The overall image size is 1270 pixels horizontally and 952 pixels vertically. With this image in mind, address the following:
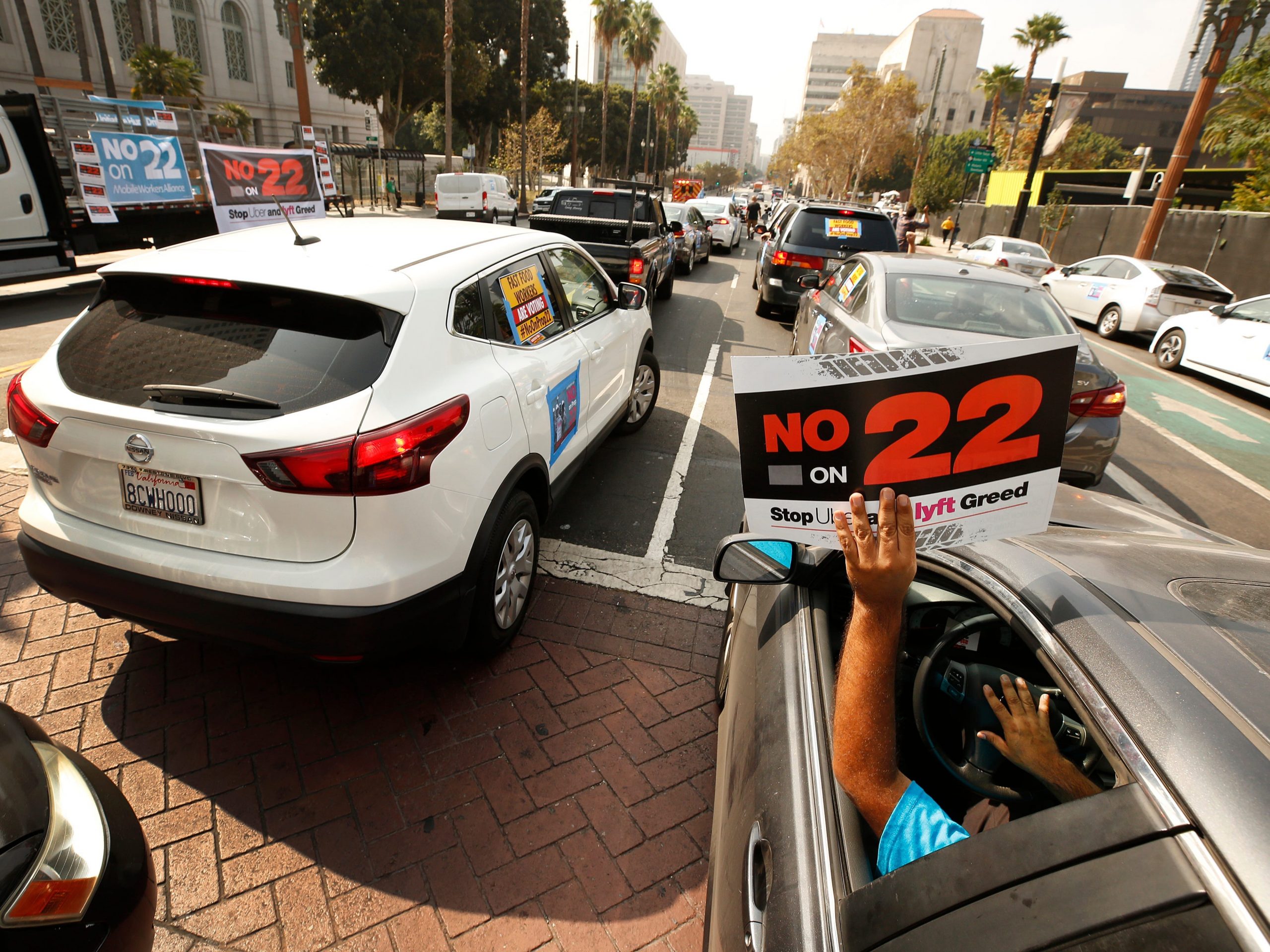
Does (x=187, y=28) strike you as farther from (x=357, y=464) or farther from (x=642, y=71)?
(x=642, y=71)

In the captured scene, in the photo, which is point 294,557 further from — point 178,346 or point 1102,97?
point 1102,97

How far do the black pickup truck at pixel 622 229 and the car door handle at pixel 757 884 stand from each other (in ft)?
24.5

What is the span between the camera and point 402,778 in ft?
8.74

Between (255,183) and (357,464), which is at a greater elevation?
(255,183)

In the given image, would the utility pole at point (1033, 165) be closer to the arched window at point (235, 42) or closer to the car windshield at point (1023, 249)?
the car windshield at point (1023, 249)

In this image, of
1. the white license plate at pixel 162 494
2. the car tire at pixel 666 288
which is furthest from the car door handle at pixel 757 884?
the car tire at pixel 666 288

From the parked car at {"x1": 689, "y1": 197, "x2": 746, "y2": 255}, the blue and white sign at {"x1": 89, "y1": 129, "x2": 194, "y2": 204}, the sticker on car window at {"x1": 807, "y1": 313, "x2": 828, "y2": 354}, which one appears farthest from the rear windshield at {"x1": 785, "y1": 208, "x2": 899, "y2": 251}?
the blue and white sign at {"x1": 89, "y1": 129, "x2": 194, "y2": 204}

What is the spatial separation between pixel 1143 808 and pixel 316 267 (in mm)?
2887

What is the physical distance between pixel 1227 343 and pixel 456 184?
22.8m

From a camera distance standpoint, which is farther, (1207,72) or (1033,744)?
(1207,72)

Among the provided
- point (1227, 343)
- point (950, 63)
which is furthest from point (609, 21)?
point (950, 63)

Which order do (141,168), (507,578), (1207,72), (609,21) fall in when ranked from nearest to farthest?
1. (507,578)
2. (141,168)
3. (1207,72)
4. (609,21)

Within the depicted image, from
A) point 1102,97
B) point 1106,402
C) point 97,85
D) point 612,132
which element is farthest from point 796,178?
point 1106,402

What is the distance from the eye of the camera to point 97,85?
111ft
